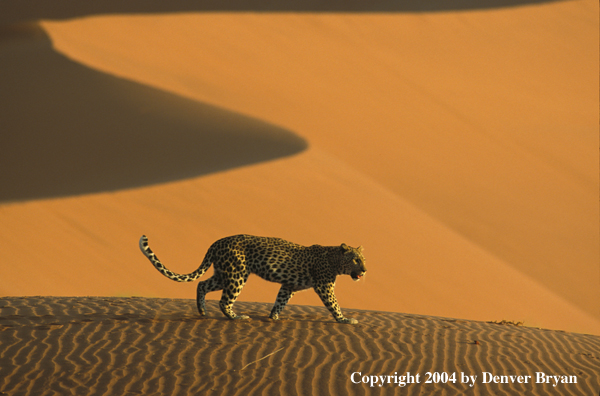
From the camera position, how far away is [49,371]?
6648 millimetres

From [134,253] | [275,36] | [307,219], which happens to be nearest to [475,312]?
[307,219]

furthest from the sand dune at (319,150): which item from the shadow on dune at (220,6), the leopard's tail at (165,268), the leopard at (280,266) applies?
the leopard at (280,266)

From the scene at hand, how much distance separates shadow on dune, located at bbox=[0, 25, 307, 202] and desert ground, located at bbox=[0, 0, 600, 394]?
70 mm

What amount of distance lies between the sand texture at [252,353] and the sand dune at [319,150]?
440 cm

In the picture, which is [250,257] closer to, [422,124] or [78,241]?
[78,241]

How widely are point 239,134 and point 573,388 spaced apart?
1369 centimetres

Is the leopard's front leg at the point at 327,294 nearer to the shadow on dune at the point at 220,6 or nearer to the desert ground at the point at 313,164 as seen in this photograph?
the desert ground at the point at 313,164

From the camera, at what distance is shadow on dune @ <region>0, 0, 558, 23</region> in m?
32.0

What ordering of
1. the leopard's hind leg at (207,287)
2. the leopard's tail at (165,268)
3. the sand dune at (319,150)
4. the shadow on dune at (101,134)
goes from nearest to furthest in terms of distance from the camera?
the leopard's tail at (165,268) → the leopard's hind leg at (207,287) → the sand dune at (319,150) → the shadow on dune at (101,134)

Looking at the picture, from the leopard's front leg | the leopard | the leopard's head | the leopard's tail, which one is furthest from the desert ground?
the leopard's head

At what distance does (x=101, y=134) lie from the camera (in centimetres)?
1847

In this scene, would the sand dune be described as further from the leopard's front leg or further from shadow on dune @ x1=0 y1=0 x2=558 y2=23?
the leopard's front leg

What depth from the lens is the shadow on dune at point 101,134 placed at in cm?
1656

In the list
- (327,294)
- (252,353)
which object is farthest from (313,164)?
(252,353)
